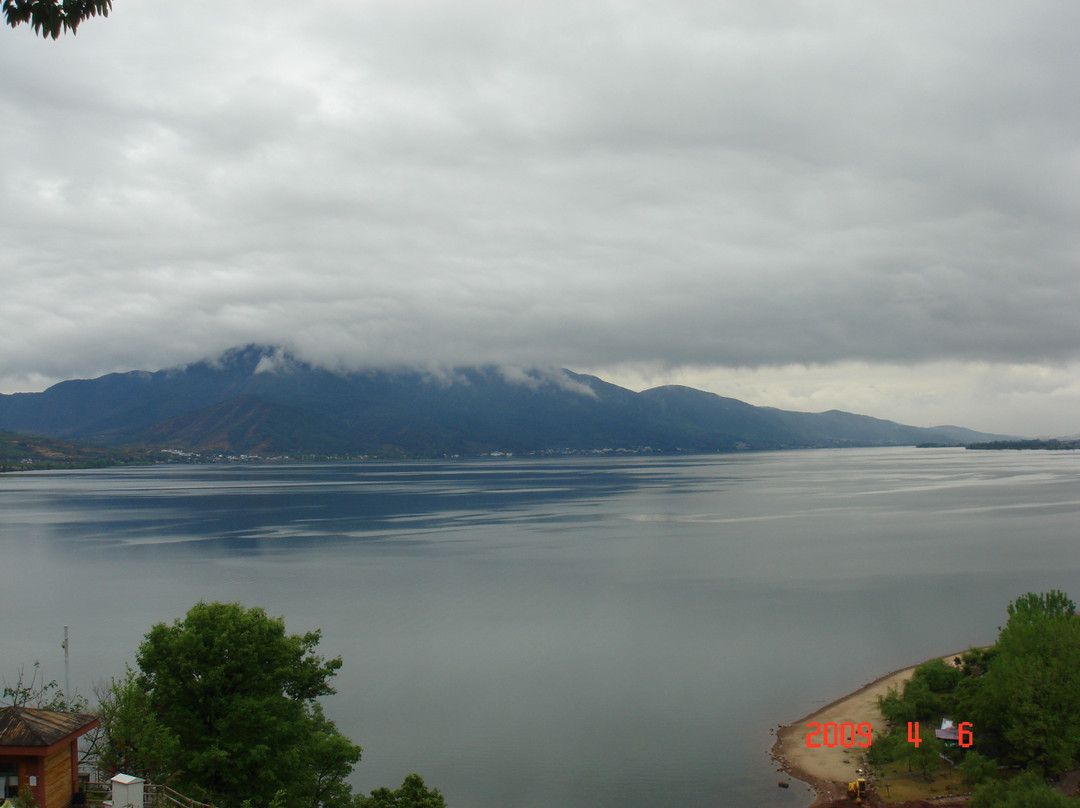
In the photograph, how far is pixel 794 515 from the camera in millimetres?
93125

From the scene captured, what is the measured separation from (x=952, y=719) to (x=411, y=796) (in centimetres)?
1727

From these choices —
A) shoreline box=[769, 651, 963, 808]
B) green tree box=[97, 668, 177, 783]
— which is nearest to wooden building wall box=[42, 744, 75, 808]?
green tree box=[97, 668, 177, 783]

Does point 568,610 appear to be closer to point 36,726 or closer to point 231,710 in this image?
point 231,710

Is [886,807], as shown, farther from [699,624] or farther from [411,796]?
[699,624]

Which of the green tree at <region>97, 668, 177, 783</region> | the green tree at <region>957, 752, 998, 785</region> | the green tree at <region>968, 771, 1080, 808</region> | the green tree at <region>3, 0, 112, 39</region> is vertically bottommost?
the green tree at <region>957, 752, 998, 785</region>

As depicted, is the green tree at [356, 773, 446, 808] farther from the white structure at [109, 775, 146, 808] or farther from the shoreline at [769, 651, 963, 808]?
the shoreline at [769, 651, 963, 808]

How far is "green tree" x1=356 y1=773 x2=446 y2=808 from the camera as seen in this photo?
15594 millimetres

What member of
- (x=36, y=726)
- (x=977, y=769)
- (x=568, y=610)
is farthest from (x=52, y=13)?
(x=568, y=610)

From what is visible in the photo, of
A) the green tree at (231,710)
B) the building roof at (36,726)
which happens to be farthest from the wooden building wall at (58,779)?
the green tree at (231,710)

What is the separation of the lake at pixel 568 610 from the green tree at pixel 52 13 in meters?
20.5

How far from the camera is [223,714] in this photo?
16.5 metres

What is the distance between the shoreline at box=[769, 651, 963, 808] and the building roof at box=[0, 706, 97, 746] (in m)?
18.2

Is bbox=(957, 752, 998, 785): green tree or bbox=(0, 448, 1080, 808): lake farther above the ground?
bbox=(957, 752, 998, 785): green tree

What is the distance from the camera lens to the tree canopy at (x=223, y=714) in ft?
51.0
